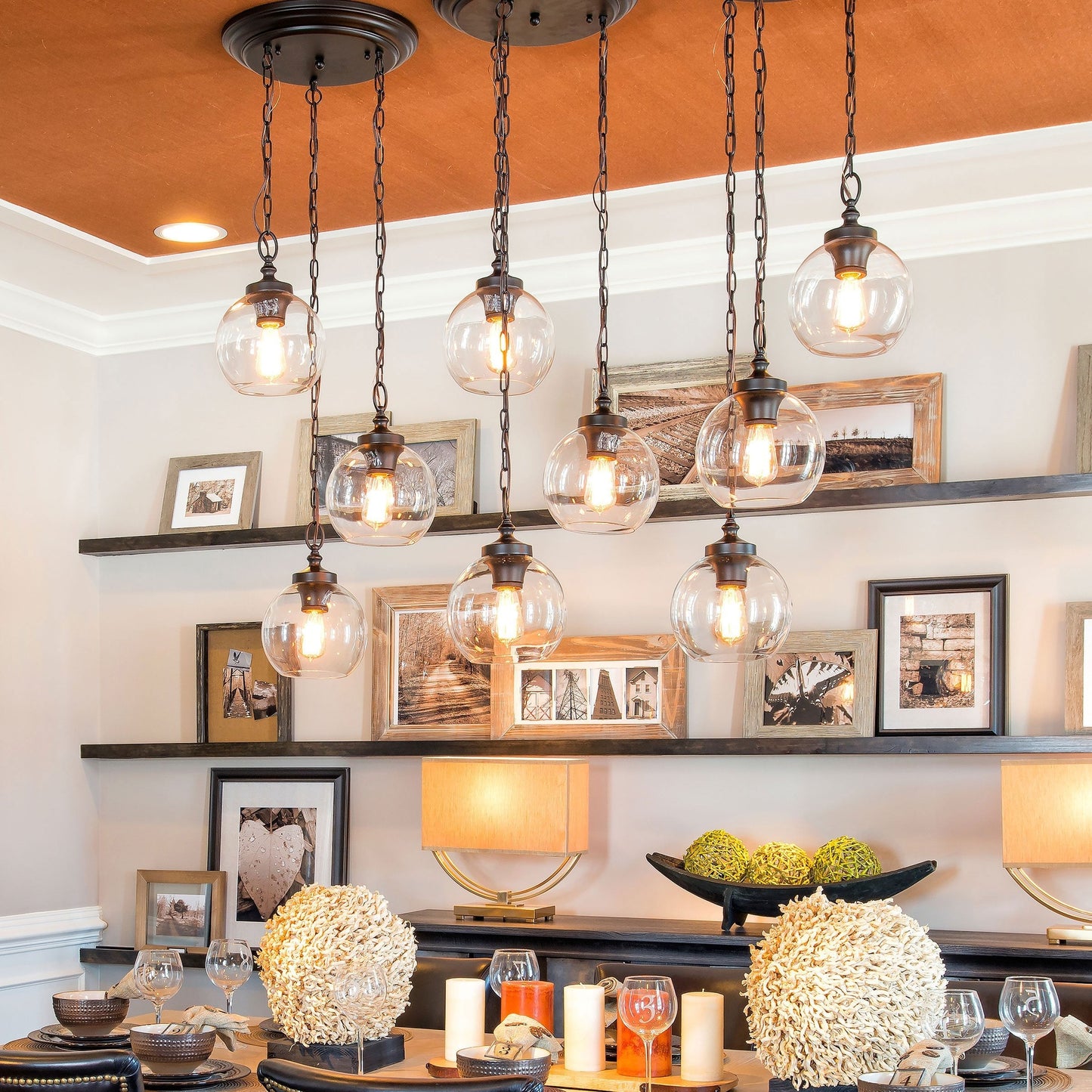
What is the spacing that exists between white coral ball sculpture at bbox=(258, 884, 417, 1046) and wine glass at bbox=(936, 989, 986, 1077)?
1.02 m

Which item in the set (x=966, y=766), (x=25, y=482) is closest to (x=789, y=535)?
(x=966, y=766)

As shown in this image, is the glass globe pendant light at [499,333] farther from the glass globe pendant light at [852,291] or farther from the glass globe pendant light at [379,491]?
the glass globe pendant light at [852,291]

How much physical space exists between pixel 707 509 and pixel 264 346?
1961 mm

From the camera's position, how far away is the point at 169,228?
4.25m

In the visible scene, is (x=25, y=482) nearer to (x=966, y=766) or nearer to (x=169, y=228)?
(x=169, y=228)

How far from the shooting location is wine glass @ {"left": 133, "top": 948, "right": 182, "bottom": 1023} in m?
2.92

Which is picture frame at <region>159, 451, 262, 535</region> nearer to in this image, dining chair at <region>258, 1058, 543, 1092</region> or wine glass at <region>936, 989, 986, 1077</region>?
dining chair at <region>258, 1058, 543, 1092</region>

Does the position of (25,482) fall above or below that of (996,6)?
below

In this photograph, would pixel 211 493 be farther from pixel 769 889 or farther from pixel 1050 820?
pixel 1050 820

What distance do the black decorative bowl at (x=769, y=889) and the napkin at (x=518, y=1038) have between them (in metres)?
1.16

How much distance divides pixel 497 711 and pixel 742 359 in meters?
1.36

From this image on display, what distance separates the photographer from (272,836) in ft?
16.1

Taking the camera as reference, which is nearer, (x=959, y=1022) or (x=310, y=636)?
(x=959, y=1022)

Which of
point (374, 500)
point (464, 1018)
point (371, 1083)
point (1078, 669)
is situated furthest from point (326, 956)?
point (1078, 669)
